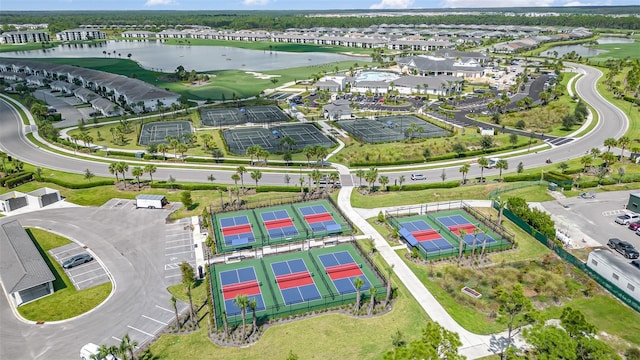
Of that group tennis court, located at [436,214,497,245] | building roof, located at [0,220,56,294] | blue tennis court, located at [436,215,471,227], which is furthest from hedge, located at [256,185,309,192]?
building roof, located at [0,220,56,294]

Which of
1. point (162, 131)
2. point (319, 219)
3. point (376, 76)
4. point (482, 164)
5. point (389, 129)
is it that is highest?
point (376, 76)

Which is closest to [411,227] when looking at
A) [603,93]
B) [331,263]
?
[331,263]

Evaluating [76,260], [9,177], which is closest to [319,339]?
[76,260]

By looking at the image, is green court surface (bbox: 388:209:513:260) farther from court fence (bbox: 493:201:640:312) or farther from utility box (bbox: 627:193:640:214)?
utility box (bbox: 627:193:640:214)

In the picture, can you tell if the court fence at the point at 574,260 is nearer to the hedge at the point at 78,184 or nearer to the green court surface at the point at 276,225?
the green court surface at the point at 276,225

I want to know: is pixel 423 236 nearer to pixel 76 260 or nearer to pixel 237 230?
pixel 237 230

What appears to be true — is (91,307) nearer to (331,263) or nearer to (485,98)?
(331,263)
